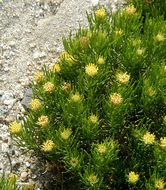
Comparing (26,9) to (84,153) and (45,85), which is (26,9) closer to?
(45,85)

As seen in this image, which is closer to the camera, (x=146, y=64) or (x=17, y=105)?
(x=146, y=64)

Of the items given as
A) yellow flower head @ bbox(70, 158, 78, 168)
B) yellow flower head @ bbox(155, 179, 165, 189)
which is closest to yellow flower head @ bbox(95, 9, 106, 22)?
yellow flower head @ bbox(70, 158, 78, 168)

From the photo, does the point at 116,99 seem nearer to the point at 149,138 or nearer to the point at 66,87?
the point at 149,138

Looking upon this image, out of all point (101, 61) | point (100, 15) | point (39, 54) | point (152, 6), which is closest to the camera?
point (101, 61)

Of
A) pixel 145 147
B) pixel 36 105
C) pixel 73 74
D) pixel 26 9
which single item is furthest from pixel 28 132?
pixel 26 9

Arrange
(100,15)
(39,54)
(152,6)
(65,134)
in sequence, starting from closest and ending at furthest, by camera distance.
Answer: (65,134), (100,15), (152,6), (39,54)

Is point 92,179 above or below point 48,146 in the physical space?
below

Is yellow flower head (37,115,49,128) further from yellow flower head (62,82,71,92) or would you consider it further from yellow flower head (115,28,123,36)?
yellow flower head (115,28,123,36)

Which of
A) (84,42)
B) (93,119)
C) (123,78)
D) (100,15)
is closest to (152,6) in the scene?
(100,15)
